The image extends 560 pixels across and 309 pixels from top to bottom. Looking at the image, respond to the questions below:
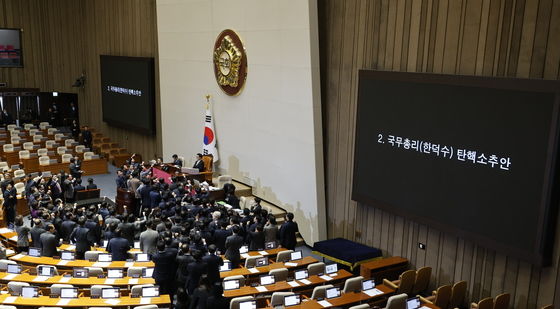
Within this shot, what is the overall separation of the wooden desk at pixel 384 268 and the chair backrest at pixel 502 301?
2432 mm

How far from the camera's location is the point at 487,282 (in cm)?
987

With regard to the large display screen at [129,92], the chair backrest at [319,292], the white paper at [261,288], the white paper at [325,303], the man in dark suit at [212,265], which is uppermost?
the large display screen at [129,92]

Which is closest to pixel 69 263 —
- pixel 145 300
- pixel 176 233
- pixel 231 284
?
pixel 176 233

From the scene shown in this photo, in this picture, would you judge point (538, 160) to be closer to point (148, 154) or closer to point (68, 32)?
point (148, 154)

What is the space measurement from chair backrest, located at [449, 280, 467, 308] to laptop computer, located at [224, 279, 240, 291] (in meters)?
3.69

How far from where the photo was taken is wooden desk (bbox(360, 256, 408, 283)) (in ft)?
36.1

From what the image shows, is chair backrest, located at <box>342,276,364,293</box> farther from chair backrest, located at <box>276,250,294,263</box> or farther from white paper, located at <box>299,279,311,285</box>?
chair backrest, located at <box>276,250,294,263</box>

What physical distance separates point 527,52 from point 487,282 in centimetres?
398

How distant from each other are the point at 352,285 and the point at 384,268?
205 cm

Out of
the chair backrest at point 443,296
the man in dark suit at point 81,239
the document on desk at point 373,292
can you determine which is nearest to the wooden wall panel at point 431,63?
the chair backrest at point 443,296

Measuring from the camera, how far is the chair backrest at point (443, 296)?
31.0ft

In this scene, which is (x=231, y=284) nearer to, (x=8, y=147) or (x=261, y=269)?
(x=261, y=269)

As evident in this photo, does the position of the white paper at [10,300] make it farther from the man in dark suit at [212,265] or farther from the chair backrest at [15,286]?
the man in dark suit at [212,265]

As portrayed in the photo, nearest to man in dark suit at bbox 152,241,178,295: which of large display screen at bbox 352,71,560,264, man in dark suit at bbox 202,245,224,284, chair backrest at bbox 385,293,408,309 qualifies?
man in dark suit at bbox 202,245,224,284
